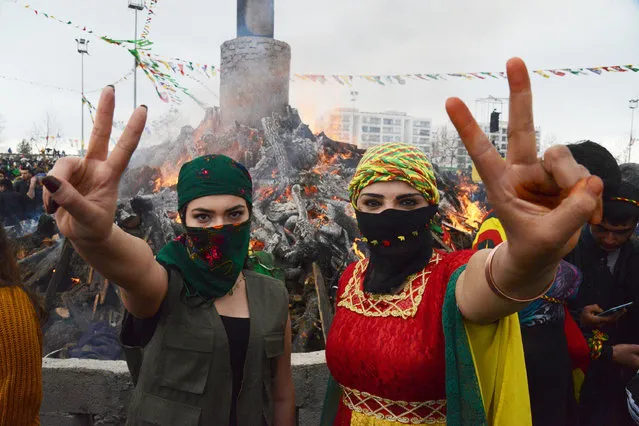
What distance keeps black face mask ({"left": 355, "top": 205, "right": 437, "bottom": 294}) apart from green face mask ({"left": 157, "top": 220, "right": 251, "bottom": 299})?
616mm

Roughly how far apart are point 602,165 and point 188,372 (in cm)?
258

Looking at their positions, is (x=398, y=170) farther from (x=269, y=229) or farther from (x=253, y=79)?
(x=253, y=79)

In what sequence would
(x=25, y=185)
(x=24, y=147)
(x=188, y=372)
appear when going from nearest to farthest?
1. (x=188, y=372)
2. (x=25, y=185)
3. (x=24, y=147)

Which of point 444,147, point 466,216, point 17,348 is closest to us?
point 17,348

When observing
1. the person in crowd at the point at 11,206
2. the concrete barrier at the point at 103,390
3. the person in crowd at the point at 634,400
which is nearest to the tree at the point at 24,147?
the person in crowd at the point at 11,206

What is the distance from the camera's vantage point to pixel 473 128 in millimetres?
1407

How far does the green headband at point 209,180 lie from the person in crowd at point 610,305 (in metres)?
2.23

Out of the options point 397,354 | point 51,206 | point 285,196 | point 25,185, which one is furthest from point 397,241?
point 25,185

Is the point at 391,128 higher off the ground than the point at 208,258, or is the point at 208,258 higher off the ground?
the point at 391,128

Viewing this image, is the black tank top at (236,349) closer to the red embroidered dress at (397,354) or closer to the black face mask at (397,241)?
the red embroidered dress at (397,354)

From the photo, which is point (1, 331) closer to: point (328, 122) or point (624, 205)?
point (624, 205)

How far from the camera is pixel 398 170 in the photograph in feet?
6.98

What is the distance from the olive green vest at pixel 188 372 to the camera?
6.86ft

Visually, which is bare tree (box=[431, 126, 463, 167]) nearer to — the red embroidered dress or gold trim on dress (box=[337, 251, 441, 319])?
gold trim on dress (box=[337, 251, 441, 319])
